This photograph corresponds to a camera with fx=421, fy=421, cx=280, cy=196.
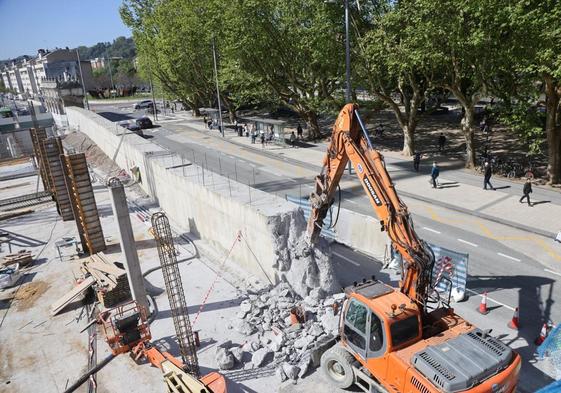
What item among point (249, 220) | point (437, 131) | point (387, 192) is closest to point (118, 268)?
point (249, 220)

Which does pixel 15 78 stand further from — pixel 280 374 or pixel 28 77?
pixel 280 374

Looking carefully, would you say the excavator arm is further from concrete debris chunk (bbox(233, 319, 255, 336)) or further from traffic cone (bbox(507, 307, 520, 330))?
Answer: concrete debris chunk (bbox(233, 319, 255, 336))

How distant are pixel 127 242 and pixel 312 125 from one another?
27.0m

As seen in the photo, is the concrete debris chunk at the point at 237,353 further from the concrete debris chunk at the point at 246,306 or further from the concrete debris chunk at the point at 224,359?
the concrete debris chunk at the point at 246,306

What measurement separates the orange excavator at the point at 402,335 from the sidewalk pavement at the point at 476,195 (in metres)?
11.2

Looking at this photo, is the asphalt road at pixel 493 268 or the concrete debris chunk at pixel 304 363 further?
the asphalt road at pixel 493 268

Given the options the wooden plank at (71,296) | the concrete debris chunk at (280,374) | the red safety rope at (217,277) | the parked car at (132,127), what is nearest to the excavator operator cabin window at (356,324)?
the concrete debris chunk at (280,374)

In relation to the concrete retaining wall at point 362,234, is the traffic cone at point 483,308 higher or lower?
lower

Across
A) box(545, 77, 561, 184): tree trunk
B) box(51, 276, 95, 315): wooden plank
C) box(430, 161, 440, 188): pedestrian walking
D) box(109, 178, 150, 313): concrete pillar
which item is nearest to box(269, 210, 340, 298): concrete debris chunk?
box(109, 178, 150, 313): concrete pillar

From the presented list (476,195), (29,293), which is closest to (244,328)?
(29,293)

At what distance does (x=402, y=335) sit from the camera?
335 inches

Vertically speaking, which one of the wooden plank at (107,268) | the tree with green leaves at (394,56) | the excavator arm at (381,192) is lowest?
the wooden plank at (107,268)

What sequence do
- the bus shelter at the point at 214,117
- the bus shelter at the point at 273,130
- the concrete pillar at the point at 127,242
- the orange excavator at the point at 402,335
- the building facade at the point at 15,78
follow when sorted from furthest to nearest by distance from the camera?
the building facade at the point at 15,78 < the bus shelter at the point at 214,117 < the bus shelter at the point at 273,130 < the concrete pillar at the point at 127,242 < the orange excavator at the point at 402,335

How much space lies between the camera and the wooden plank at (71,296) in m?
13.9
